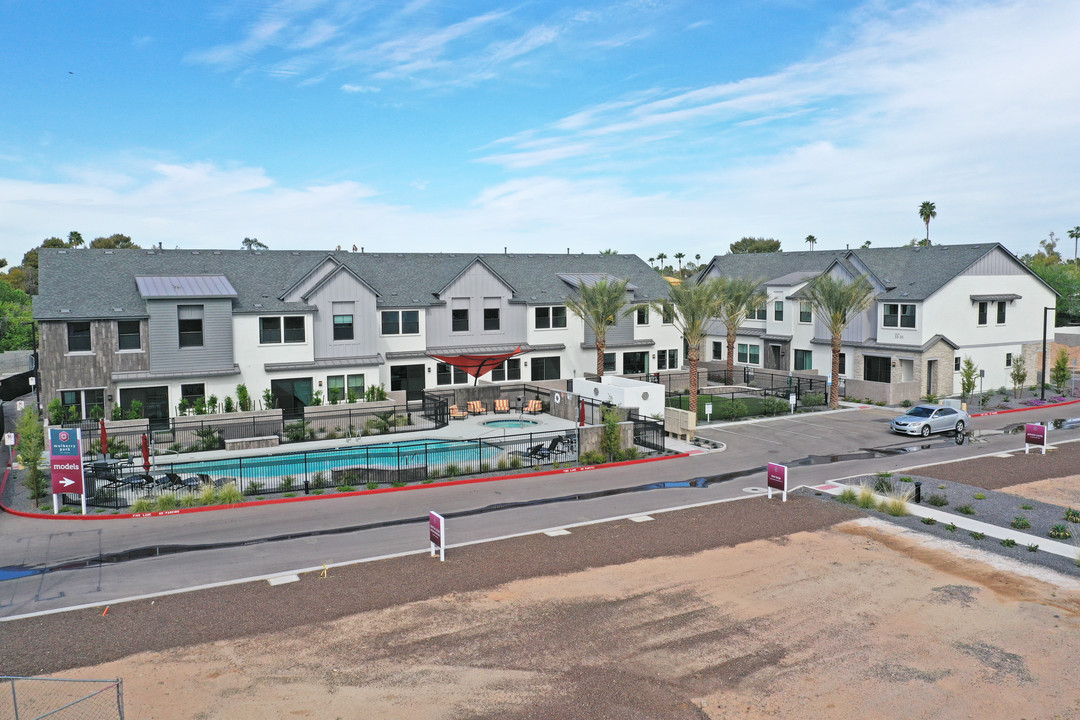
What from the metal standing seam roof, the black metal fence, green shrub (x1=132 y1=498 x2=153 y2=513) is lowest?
green shrub (x1=132 y1=498 x2=153 y2=513)

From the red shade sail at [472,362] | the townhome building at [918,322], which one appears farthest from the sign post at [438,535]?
the townhome building at [918,322]

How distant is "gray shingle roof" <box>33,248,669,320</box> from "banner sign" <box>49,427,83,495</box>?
1443 cm

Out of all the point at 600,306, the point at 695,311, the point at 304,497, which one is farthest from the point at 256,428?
the point at 695,311

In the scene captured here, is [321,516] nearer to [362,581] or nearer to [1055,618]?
[362,581]

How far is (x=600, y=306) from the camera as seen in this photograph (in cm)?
4584

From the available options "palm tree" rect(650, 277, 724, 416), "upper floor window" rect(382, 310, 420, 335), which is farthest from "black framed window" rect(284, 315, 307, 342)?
"palm tree" rect(650, 277, 724, 416)

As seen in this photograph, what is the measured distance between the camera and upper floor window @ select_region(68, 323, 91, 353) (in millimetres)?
34844

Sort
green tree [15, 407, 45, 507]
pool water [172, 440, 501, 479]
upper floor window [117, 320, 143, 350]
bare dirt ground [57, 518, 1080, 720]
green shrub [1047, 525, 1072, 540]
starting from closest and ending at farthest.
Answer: bare dirt ground [57, 518, 1080, 720]
green shrub [1047, 525, 1072, 540]
green tree [15, 407, 45, 507]
pool water [172, 440, 501, 479]
upper floor window [117, 320, 143, 350]

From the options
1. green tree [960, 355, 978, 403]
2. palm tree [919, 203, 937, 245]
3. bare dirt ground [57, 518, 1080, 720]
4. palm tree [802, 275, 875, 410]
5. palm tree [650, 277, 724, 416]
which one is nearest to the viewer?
bare dirt ground [57, 518, 1080, 720]

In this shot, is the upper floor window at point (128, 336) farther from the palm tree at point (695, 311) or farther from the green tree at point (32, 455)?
the palm tree at point (695, 311)

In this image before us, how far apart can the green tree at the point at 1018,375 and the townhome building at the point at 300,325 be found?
20.4 m

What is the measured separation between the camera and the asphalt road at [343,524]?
17.5m

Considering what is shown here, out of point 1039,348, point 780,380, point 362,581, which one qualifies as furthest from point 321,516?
point 1039,348

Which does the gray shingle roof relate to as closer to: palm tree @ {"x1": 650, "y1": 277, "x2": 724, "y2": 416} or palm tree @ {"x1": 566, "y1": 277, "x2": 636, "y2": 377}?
palm tree @ {"x1": 566, "y1": 277, "x2": 636, "y2": 377}
